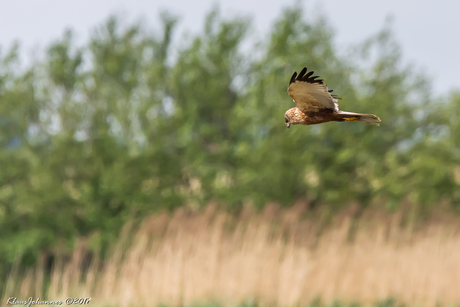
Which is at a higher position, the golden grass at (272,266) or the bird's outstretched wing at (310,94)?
the bird's outstretched wing at (310,94)

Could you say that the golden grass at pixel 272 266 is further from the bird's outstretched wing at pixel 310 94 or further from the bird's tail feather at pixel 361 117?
the bird's tail feather at pixel 361 117

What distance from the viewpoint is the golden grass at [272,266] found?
680 centimetres

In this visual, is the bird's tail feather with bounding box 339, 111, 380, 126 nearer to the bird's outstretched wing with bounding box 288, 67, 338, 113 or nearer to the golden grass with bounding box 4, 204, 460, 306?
the bird's outstretched wing with bounding box 288, 67, 338, 113

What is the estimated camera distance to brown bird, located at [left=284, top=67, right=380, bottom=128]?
2.50 ft

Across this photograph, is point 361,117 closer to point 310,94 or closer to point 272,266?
point 310,94

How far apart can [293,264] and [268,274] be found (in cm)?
46

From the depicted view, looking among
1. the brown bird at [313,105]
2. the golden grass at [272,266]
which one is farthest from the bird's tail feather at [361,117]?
the golden grass at [272,266]

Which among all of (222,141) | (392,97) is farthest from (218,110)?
(392,97)

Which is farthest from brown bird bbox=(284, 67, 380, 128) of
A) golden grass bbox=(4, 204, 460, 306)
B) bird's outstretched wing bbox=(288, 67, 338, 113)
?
golden grass bbox=(4, 204, 460, 306)

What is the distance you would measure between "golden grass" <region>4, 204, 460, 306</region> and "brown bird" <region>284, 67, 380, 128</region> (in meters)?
6.09

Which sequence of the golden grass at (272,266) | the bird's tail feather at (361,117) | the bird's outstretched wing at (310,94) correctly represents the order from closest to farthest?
the bird's tail feather at (361,117) → the bird's outstretched wing at (310,94) → the golden grass at (272,266)

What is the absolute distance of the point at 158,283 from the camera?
22.4 feet

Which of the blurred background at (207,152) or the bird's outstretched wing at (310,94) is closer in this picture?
the bird's outstretched wing at (310,94)

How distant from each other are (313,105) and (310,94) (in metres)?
0.02
